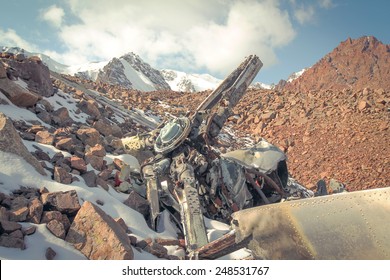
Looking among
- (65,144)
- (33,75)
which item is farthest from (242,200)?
(33,75)

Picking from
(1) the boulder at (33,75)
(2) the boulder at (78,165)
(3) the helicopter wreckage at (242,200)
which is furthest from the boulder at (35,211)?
(1) the boulder at (33,75)

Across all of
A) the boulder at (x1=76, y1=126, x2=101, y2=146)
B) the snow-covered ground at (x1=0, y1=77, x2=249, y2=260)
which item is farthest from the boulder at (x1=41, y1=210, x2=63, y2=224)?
the boulder at (x1=76, y1=126, x2=101, y2=146)

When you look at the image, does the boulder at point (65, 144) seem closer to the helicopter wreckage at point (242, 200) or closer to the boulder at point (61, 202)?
the helicopter wreckage at point (242, 200)

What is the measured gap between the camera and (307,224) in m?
3.04

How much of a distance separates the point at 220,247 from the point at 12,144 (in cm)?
298

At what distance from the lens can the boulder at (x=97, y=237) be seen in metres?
3.36

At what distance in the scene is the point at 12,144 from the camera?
14.1ft

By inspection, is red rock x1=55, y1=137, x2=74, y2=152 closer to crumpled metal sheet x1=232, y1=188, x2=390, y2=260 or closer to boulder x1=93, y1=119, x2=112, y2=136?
boulder x1=93, y1=119, x2=112, y2=136

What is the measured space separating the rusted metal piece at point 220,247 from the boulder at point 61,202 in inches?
61.9

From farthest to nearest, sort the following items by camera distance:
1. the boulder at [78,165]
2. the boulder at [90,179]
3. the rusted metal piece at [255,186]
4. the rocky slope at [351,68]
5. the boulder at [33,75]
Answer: the rocky slope at [351,68]
the boulder at [33,75]
the rusted metal piece at [255,186]
the boulder at [78,165]
the boulder at [90,179]

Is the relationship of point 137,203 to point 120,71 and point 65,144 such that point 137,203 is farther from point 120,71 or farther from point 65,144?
point 120,71

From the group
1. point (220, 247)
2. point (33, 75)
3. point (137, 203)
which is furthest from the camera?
point (33, 75)
